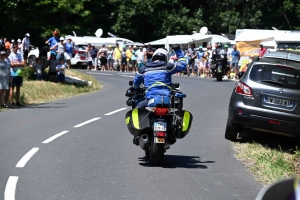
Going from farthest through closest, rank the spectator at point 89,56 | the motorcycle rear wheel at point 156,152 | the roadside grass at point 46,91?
the spectator at point 89,56
the roadside grass at point 46,91
the motorcycle rear wheel at point 156,152

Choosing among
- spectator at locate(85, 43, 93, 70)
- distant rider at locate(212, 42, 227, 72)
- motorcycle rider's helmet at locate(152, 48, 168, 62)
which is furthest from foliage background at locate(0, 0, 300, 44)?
motorcycle rider's helmet at locate(152, 48, 168, 62)

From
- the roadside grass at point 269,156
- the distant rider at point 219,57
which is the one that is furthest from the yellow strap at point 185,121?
the distant rider at point 219,57

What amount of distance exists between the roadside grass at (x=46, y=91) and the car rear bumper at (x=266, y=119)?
10694mm

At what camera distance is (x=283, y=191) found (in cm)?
362

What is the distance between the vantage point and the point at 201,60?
36.9 metres

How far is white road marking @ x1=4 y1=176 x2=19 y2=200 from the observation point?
7.55 metres

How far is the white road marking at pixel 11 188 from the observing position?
7.55 m

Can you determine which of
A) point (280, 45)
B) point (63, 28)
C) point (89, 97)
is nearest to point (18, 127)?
point (89, 97)

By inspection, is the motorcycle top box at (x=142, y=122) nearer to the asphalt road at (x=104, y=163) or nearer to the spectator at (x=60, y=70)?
the asphalt road at (x=104, y=163)

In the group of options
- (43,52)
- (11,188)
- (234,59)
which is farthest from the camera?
(234,59)

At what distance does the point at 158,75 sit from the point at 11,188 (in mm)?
2987

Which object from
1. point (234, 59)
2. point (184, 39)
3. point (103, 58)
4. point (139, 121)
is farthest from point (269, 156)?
point (184, 39)

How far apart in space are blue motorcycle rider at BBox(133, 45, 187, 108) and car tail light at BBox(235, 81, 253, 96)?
7.80ft

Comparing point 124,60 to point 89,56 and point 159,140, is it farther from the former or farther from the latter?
point 159,140
